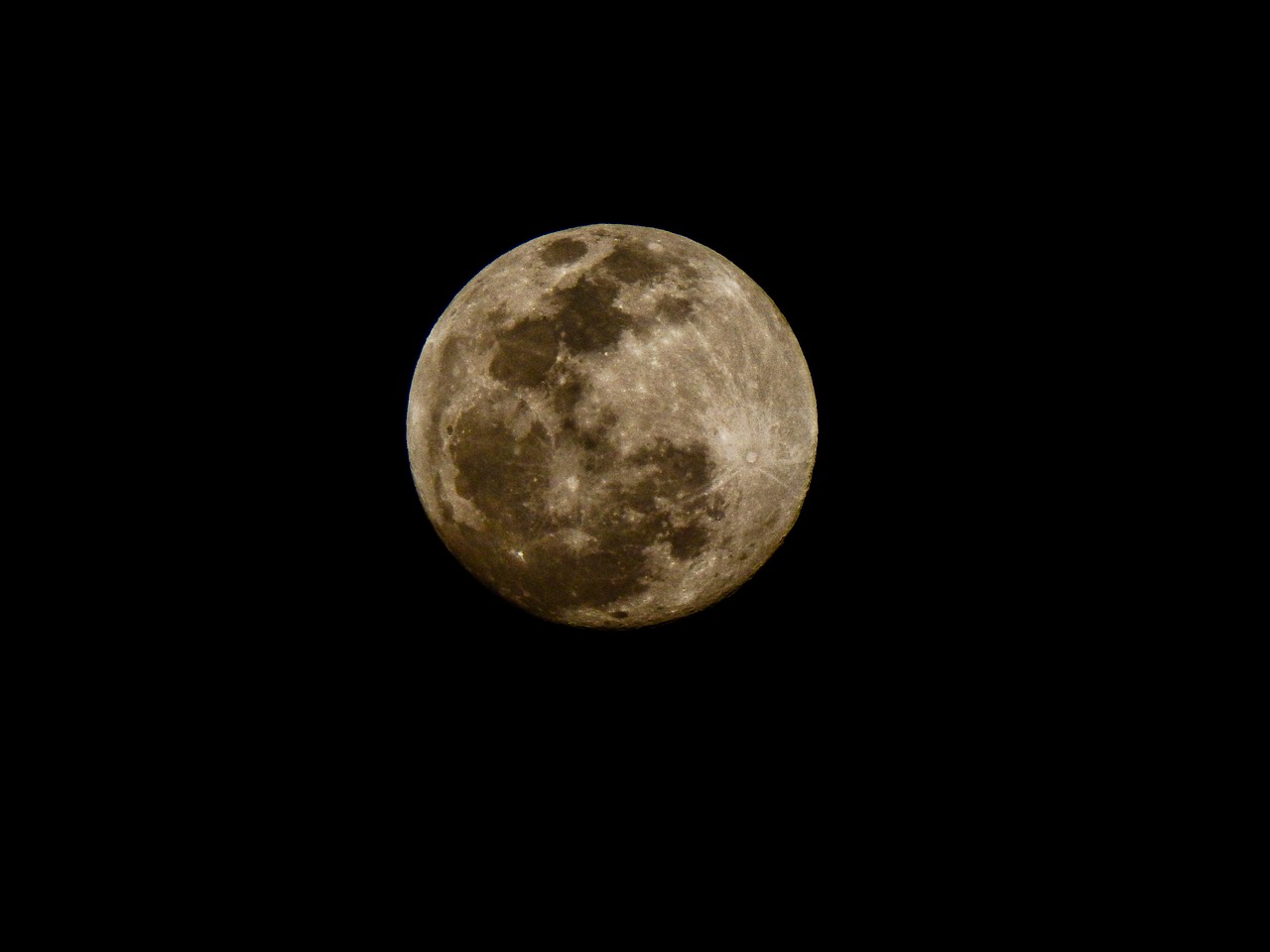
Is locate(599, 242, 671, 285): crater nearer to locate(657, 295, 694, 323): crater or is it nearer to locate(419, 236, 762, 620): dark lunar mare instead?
locate(419, 236, 762, 620): dark lunar mare

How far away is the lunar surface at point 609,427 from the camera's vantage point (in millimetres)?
3146

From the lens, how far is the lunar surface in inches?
124

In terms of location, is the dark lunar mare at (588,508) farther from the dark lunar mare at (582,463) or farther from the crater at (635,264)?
the crater at (635,264)

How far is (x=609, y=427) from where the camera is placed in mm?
3119

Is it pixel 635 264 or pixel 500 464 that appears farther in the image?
pixel 635 264

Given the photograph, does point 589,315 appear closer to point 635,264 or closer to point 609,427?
point 635,264

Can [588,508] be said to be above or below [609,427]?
below

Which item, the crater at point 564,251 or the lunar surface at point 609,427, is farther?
the crater at point 564,251

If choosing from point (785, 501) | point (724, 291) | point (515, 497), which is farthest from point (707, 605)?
point (724, 291)

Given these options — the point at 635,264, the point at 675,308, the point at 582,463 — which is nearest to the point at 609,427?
the point at 582,463

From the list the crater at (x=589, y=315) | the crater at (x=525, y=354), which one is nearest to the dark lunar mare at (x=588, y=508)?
the crater at (x=525, y=354)

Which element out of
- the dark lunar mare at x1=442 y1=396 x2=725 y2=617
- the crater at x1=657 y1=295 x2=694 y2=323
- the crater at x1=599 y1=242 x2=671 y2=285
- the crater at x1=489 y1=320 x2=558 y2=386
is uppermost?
the crater at x1=599 y1=242 x2=671 y2=285

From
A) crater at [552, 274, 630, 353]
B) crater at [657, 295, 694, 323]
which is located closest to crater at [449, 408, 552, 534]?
crater at [552, 274, 630, 353]

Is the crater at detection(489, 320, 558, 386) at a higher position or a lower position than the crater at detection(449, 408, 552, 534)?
higher
